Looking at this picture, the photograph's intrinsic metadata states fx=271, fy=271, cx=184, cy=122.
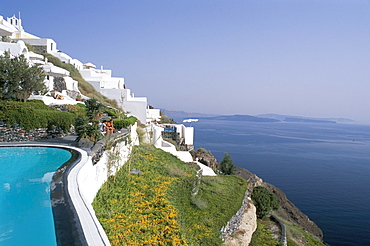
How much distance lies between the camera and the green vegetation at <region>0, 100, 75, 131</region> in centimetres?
1238

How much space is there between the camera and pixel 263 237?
1177 cm

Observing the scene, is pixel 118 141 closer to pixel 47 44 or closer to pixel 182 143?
pixel 182 143

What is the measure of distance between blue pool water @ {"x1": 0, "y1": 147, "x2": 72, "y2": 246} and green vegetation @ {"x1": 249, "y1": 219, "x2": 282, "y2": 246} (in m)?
7.93

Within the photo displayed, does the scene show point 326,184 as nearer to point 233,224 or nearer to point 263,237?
point 263,237

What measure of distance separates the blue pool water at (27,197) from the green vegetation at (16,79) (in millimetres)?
5107

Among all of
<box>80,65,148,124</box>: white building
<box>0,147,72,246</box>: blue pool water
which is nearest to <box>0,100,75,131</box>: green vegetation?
<box>0,147,72,246</box>: blue pool water

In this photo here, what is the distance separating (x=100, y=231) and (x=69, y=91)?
756 inches

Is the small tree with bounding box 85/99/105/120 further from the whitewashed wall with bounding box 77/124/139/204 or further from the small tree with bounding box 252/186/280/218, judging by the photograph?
the small tree with bounding box 252/186/280/218

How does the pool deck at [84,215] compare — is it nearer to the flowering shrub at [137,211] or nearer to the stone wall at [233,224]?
the flowering shrub at [137,211]

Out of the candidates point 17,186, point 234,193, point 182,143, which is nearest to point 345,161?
point 182,143

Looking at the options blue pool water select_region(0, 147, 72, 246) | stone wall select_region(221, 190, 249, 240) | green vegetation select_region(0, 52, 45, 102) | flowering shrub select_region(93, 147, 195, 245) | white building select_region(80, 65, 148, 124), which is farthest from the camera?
white building select_region(80, 65, 148, 124)

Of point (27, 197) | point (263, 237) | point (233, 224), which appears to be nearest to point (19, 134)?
point (27, 197)

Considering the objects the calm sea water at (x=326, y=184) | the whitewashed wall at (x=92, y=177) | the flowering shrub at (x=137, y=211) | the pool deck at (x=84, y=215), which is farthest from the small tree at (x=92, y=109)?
the calm sea water at (x=326, y=184)

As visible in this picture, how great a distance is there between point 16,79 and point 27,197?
10.1 meters
